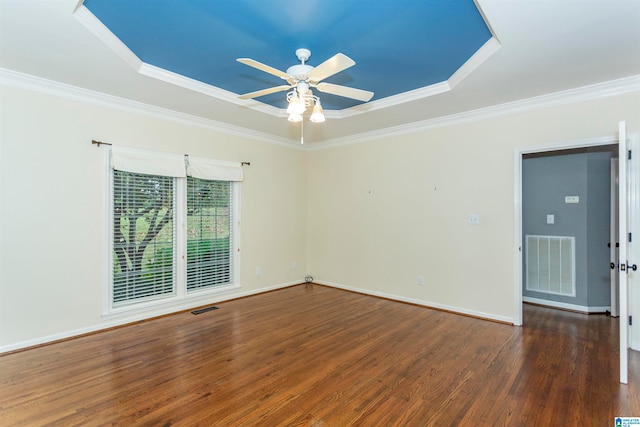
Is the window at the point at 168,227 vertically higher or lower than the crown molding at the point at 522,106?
lower

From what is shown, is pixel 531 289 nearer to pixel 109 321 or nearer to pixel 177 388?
pixel 177 388

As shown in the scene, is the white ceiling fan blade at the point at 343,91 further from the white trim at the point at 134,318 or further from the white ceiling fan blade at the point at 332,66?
the white trim at the point at 134,318

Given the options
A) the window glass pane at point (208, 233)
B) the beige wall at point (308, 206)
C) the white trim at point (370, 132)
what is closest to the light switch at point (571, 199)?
the beige wall at point (308, 206)

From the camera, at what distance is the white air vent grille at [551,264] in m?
4.46

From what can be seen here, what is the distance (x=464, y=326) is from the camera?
376 cm

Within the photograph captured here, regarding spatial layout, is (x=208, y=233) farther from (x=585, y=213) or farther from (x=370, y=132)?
(x=585, y=213)

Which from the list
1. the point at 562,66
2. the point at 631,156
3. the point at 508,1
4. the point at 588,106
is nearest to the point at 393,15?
the point at 508,1

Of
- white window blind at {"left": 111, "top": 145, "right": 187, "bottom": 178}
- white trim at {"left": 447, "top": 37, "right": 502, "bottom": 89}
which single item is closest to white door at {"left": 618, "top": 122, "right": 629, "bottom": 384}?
white trim at {"left": 447, "top": 37, "right": 502, "bottom": 89}

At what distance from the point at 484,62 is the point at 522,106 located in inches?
53.2

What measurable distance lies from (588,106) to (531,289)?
274cm

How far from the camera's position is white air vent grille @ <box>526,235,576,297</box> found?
4.46 m

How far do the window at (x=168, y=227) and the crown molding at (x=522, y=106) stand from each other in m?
2.54

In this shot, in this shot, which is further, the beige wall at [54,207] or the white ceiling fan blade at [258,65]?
the beige wall at [54,207]

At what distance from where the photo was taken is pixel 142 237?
3.93 m
